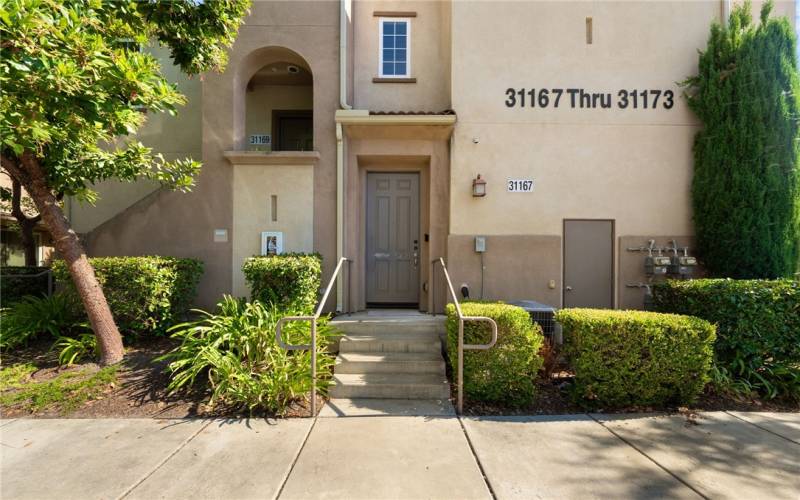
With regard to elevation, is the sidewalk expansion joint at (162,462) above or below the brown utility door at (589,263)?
below

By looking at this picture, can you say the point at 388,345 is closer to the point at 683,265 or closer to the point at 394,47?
the point at 683,265

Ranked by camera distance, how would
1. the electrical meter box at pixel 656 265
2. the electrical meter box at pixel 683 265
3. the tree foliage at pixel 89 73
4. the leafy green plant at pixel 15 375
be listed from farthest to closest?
the electrical meter box at pixel 656 265
the electrical meter box at pixel 683 265
the leafy green plant at pixel 15 375
the tree foliage at pixel 89 73

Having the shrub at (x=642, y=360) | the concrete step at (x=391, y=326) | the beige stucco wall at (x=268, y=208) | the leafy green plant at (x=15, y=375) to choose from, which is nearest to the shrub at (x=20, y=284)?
the leafy green plant at (x=15, y=375)

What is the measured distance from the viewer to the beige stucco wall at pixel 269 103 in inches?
332

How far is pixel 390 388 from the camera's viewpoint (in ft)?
14.8

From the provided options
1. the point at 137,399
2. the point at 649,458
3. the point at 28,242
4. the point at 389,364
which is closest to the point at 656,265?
the point at 649,458

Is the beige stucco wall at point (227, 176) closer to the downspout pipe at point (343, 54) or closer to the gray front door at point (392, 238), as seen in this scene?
the downspout pipe at point (343, 54)

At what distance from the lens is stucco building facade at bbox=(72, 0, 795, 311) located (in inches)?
266

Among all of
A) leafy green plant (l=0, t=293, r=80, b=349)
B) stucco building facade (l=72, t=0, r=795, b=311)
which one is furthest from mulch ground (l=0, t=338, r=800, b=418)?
stucco building facade (l=72, t=0, r=795, b=311)

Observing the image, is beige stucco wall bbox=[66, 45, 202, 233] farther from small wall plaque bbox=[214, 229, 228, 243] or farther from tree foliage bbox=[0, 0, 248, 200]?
tree foliage bbox=[0, 0, 248, 200]

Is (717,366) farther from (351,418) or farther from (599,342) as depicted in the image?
(351,418)

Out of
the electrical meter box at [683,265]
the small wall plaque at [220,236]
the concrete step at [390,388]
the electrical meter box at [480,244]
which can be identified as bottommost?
the concrete step at [390,388]

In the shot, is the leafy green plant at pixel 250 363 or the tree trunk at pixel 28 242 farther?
the tree trunk at pixel 28 242

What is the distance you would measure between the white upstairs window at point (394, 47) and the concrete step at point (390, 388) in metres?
5.80
